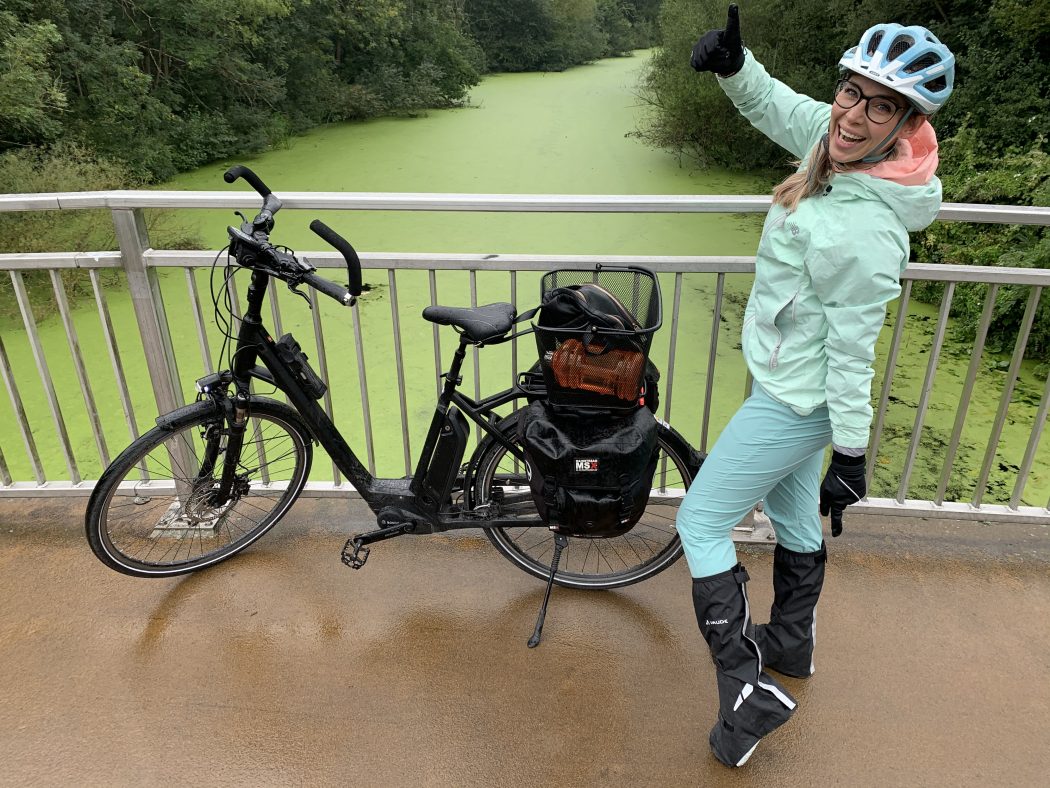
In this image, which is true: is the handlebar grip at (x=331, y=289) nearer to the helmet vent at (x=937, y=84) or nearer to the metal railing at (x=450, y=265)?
the metal railing at (x=450, y=265)

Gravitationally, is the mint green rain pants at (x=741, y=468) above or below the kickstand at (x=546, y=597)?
above

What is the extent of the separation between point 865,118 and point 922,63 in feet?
0.43

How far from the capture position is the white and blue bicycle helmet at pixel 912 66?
1428mm

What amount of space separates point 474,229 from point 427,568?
5.55 m

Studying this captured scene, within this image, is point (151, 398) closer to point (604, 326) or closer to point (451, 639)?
point (451, 639)

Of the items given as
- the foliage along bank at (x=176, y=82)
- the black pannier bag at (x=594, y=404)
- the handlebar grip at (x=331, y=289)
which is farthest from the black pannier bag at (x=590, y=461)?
the foliage along bank at (x=176, y=82)

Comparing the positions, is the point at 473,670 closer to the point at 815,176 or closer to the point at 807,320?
the point at 807,320

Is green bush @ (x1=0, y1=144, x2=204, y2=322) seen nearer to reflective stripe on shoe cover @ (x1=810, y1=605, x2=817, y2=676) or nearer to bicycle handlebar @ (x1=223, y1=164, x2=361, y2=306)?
bicycle handlebar @ (x1=223, y1=164, x2=361, y2=306)

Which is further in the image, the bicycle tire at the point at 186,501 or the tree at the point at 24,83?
the tree at the point at 24,83

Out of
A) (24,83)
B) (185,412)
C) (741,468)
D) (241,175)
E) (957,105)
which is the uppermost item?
(241,175)

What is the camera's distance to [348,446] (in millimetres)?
2279

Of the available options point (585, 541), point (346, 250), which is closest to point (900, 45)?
point (346, 250)

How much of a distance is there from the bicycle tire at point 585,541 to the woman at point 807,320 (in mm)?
363

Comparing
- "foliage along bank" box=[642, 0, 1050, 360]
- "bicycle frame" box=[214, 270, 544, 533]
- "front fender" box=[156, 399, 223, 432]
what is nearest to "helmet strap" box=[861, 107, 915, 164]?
"bicycle frame" box=[214, 270, 544, 533]
